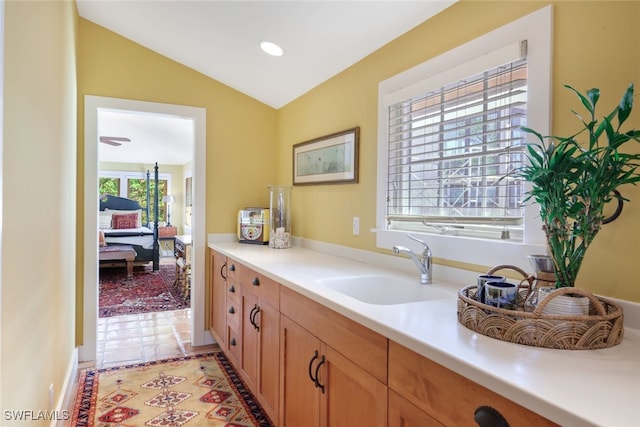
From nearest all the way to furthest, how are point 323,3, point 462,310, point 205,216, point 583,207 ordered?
point 583,207 < point 462,310 < point 323,3 < point 205,216

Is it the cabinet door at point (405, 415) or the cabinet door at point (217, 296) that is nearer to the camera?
the cabinet door at point (405, 415)

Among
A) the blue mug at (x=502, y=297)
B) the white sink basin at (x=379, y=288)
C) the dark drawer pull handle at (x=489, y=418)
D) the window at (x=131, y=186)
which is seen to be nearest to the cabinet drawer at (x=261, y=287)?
the white sink basin at (x=379, y=288)

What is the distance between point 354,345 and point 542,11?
131cm

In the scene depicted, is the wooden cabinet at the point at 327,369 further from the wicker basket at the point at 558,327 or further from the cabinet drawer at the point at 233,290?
the cabinet drawer at the point at 233,290

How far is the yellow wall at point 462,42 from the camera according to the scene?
1.13 meters

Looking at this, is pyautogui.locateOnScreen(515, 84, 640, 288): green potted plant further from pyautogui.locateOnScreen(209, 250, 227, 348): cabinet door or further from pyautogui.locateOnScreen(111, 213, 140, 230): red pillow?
pyautogui.locateOnScreen(111, 213, 140, 230): red pillow

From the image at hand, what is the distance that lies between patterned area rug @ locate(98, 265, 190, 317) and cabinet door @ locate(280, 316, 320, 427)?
311 cm

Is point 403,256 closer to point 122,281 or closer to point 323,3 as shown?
point 323,3

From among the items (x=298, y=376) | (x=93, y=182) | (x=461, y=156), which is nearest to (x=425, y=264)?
(x=461, y=156)

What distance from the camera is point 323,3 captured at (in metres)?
1.97

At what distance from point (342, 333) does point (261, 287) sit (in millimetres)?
865

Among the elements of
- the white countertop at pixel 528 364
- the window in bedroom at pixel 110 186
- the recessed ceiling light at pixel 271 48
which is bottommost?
the white countertop at pixel 528 364

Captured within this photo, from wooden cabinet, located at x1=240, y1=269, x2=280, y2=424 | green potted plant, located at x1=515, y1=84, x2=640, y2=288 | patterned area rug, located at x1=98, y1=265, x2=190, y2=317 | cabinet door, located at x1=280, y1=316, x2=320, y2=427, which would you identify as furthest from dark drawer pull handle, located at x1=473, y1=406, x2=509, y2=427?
patterned area rug, located at x1=98, y1=265, x2=190, y2=317

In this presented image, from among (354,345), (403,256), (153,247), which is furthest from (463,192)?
(153,247)
